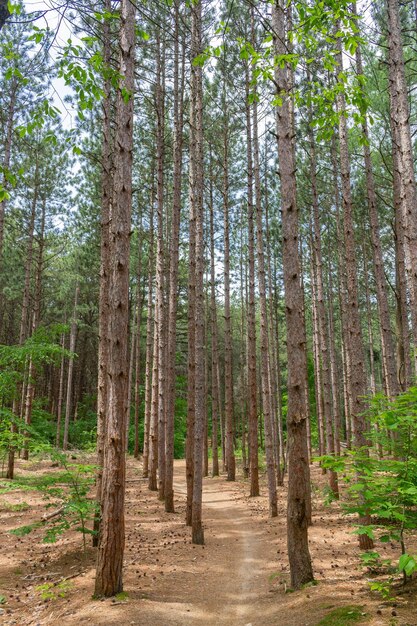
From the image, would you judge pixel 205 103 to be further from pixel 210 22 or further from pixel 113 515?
pixel 113 515

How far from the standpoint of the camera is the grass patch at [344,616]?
3641 mm

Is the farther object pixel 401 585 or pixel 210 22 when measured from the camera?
pixel 210 22

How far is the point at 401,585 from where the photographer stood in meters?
4.09

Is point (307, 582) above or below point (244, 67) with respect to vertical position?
below

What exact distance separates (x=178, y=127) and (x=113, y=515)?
925 cm

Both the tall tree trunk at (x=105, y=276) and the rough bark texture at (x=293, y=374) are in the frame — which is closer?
the rough bark texture at (x=293, y=374)

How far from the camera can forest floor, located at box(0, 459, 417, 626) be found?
4348 mm

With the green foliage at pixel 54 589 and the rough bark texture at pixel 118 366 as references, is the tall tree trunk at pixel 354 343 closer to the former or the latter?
the rough bark texture at pixel 118 366

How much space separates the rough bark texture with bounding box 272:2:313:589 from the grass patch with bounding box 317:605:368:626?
104 centimetres

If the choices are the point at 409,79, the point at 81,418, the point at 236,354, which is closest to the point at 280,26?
the point at 409,79

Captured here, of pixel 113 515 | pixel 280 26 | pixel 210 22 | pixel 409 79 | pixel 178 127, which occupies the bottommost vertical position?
pixel 113 515

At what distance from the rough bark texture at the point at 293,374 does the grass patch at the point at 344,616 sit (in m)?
1.04

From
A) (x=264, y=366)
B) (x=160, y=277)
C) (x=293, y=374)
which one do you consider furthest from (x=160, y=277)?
(x=293, y=374)

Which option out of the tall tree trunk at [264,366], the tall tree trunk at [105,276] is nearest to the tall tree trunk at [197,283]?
the tall tree trunk at [105,276]
